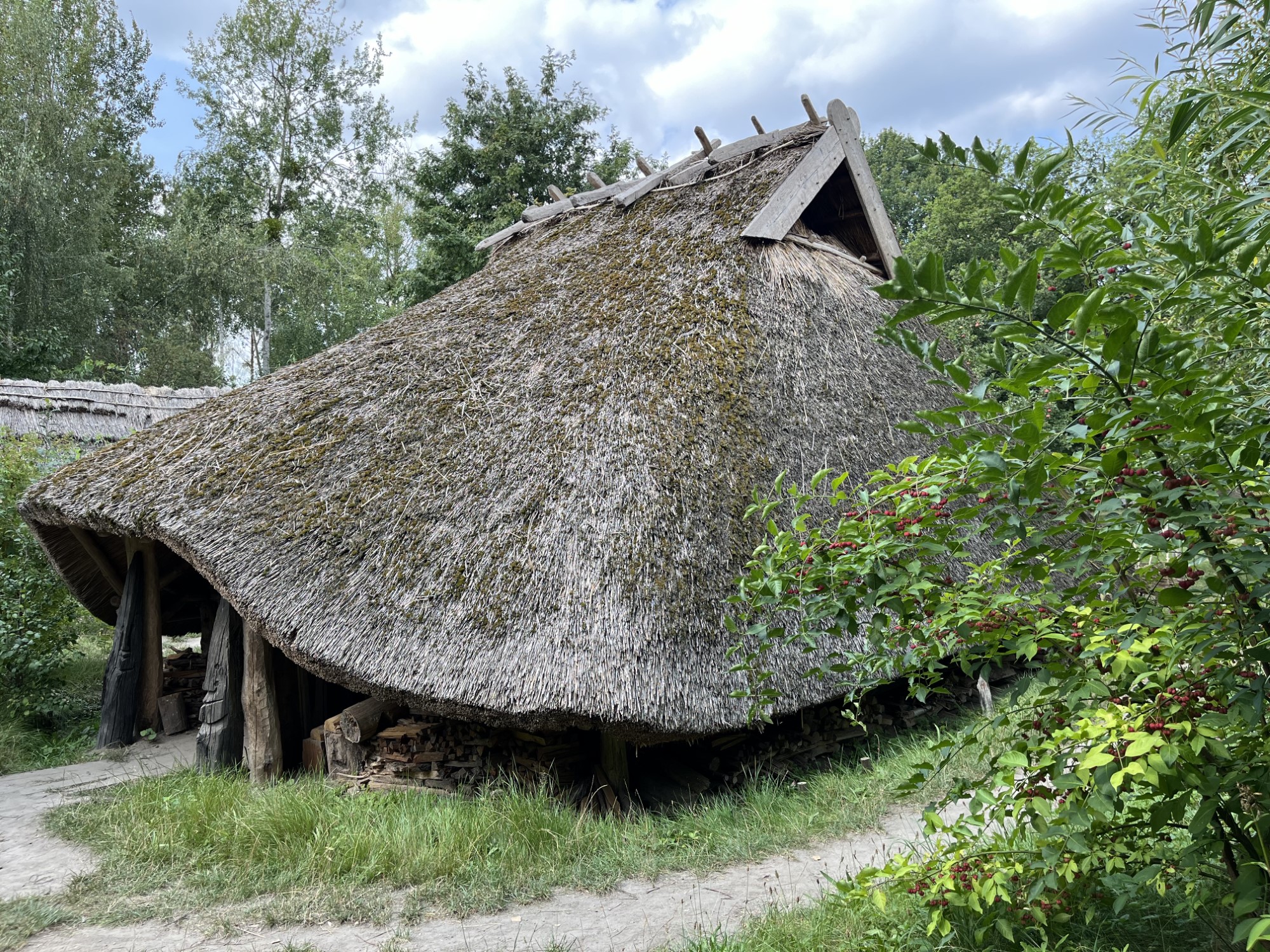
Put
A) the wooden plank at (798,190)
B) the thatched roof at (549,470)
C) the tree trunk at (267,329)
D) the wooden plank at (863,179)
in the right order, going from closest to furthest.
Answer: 1. the thatched roof at (549,470)
2. the wooden plank at (798,190)
3. the wooden plank at (863,179)
4. the tree trunk at (267,329)

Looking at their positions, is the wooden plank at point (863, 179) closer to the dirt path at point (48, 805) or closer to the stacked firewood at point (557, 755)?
the stacked firewood at point (557, 755)

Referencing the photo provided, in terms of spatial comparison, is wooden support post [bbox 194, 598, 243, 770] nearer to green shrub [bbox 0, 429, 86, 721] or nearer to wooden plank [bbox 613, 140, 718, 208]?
green shrub [bbox 0, 429, 86, 721]

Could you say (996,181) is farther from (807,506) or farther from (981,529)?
(807,506)

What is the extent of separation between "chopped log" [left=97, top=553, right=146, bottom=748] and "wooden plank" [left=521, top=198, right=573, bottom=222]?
15.6ft

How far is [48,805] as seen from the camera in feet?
16.2

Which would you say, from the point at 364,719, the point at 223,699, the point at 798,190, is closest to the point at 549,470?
the point at 364,719

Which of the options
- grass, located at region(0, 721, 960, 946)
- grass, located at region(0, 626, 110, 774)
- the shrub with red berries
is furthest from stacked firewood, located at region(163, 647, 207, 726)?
the shrub with red berries

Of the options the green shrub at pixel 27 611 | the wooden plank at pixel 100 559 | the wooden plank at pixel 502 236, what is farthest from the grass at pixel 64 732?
the wooden plank at pixel 502 236

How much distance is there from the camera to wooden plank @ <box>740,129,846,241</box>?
19.4 feet

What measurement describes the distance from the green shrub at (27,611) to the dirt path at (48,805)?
1246 millimetres

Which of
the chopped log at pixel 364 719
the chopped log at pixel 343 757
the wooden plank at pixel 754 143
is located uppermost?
the wooden plank at pixel 754 143

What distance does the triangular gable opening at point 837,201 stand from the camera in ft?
19.9

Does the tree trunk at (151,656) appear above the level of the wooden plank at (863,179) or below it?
below

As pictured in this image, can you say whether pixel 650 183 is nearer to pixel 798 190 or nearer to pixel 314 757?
pixel 798 190
